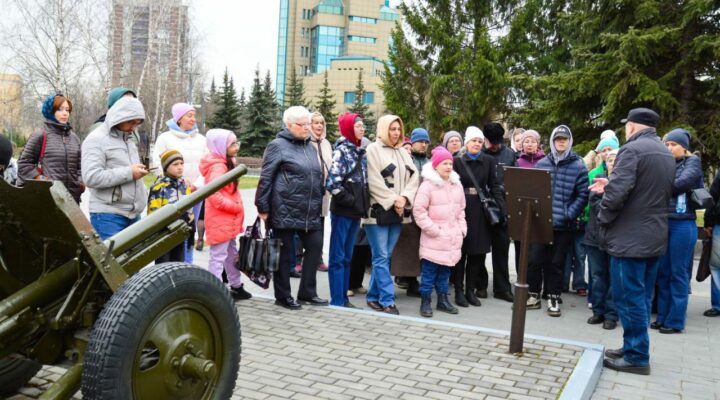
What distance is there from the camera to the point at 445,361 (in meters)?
5.07

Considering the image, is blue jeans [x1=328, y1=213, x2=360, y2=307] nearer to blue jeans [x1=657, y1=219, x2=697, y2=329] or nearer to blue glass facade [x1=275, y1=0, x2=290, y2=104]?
blue jeans [x1=657, y1=219, x2=697, y2=329]

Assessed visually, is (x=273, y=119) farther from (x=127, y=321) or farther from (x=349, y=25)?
(x=349, y=25)

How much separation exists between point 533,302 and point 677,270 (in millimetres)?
1608

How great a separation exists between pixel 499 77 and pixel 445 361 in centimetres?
2029

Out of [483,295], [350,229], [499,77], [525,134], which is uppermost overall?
[499,77]

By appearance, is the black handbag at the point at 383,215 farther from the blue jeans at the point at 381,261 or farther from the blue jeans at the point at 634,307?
the blue jeans at the point at 634,307

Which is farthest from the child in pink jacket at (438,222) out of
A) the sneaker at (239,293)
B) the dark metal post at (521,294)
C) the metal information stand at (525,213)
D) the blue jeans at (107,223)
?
the blue jeans at (107,223)

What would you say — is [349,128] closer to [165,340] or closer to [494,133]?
[494,133]

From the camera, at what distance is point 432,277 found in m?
7.16

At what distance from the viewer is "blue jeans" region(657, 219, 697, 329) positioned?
658cm

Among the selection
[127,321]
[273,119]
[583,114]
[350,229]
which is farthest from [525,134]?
[273,119]

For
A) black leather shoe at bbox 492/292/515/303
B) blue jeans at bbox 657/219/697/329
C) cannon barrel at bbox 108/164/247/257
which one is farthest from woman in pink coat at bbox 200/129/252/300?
blue jeans at bbox 657/219/697/329

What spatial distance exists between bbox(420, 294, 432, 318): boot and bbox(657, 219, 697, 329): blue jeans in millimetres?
2304

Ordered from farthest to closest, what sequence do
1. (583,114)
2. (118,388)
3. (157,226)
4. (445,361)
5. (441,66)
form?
(441,66) → (583,114) → (445,361) → (157,226) → (118,388)
